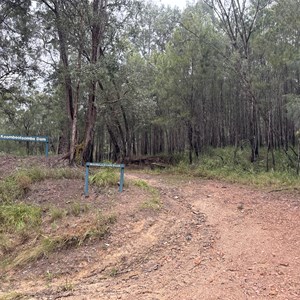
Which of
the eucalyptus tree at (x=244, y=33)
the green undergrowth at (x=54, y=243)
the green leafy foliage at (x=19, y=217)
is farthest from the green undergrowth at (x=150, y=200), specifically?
the eucalyptus tree at (x=244, y=33)

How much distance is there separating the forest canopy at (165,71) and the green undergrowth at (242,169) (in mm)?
762

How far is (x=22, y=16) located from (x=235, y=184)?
9077 millimetres

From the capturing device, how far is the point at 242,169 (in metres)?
13.2

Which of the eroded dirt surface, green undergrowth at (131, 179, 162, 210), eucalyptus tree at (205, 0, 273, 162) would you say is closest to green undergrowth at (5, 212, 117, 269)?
the eroded dirt surface

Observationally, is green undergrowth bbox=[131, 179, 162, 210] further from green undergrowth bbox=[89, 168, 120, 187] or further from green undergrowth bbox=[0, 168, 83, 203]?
green undergrowth bbox=[0, 168, 83, 203]

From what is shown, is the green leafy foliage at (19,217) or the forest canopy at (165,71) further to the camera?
the forest canopy at (165,71)

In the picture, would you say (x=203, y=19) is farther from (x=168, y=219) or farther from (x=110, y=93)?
(x=168, y=219)

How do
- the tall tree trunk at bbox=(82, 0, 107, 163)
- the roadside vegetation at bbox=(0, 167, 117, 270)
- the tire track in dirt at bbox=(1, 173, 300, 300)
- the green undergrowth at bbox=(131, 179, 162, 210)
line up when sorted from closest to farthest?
the tire track in dirt at bbox=(1, 173, 300, 300)
the roadside vegetation at bbox=(0, 167, 117, 270)
the green undergrowth at bbox=(131, 179, 162, 210)
the tall tree trunk at bbox=(82, 0, 107, 163)

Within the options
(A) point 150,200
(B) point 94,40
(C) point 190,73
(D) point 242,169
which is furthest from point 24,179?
(C) point 190,73

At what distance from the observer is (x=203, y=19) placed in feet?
50.6

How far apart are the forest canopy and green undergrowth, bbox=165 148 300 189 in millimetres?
762

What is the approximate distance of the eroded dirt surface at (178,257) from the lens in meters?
3.97

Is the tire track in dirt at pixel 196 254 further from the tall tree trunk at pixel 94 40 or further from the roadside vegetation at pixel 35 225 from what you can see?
the tall tree trunk at pixel 94 40

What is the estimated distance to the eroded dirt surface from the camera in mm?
3971
